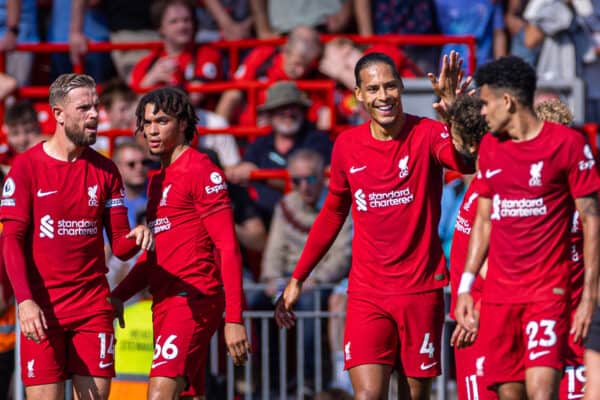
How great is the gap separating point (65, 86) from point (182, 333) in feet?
5.38

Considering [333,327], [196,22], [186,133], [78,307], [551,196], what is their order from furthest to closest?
[196,22] → [333,327] → [186,133] → [78,307] → [551,196]

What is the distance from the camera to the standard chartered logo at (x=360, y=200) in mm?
7730

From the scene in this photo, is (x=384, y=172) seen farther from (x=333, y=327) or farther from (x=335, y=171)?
(x=333, y=327)

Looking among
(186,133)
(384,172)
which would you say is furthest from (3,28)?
(384,172)

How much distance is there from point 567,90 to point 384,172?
15.8 feet

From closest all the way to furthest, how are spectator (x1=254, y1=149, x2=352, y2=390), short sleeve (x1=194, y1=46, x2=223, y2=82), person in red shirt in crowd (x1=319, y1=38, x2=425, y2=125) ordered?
spectator (x1=254, y1=149, x2=352, y2=390), person in red shirt in crowd (x1=319, y1=38, x2=425, y2=125), short sleeve (x1=194, y1=46, x2=223, y2=82)

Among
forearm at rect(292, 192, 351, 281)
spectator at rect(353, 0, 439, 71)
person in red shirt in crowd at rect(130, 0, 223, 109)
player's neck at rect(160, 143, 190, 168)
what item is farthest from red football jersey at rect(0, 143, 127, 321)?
spectator at rect(353, 0, 439, 71)

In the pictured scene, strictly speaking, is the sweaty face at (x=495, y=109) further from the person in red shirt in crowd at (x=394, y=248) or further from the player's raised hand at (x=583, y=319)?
the player's raised hand at (x=583, y=319)

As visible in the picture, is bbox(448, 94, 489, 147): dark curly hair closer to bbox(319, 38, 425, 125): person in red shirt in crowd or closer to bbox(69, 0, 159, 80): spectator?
bbox(319, 38, 425, 125): person in red shirt in crowd

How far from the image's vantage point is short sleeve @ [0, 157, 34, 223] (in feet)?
24.7

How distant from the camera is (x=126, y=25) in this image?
547 inches

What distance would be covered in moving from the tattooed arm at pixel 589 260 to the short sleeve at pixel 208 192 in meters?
2.26

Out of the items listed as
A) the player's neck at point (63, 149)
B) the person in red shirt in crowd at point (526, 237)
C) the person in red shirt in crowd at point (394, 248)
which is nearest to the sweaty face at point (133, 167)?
the player's neck at point (63, 149)

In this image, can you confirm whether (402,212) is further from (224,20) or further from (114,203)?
(224,20)
